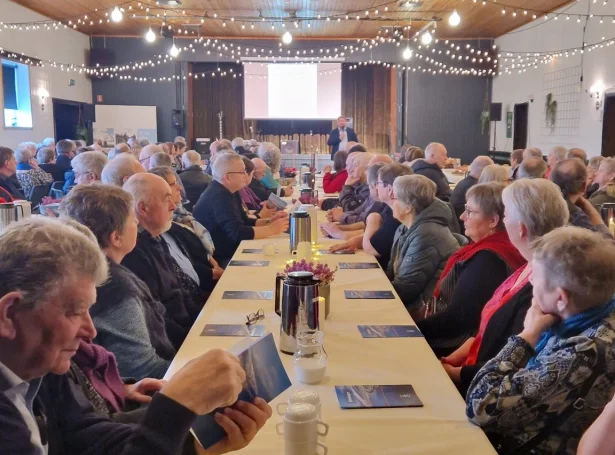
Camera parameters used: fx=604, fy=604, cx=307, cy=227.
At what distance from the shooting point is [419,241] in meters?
3.27

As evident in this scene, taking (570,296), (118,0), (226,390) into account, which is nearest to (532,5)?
(118,0)

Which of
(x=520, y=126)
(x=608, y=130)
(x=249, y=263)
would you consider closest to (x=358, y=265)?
(x=249, y=263)

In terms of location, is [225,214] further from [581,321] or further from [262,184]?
[581,321]

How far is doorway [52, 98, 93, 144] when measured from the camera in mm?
12992

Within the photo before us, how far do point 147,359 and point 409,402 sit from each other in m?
0.90

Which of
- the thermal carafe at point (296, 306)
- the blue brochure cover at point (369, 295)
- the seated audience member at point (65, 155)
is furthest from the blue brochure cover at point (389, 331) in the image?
the seated audience member at point (65, 155)

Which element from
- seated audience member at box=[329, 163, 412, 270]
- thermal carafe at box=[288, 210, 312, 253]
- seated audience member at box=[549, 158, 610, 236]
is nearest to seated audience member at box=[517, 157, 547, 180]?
seated audience member at box=[549, 158, 610, 236]

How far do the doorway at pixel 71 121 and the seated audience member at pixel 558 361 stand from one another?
41.3 ft

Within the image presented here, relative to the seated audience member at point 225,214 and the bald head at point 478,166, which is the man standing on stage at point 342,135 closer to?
the bald head at point 478,166

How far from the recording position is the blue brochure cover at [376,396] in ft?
5.63

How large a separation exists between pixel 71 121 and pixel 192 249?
11.4 meters

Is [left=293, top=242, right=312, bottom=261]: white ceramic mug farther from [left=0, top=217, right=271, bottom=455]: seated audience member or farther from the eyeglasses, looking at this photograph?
[left=0, top=217, right=271, bottom=455]: seated audience member

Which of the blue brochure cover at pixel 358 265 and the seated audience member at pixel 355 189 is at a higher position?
the seated audience member at pixel 355 189

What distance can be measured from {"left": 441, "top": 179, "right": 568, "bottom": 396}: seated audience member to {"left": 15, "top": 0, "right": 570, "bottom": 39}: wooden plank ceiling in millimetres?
8082
